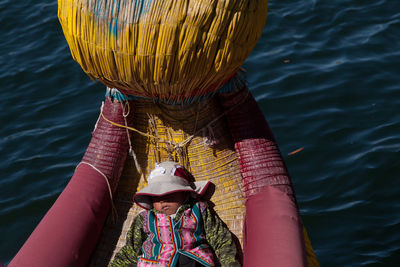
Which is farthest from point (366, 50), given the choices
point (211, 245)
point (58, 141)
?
point (211, 245)

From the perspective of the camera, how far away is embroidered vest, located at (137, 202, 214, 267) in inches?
104

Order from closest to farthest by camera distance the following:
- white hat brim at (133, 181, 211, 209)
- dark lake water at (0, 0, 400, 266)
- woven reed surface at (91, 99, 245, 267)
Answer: white hat brim at (133, 181, 211, 209) → woven reed surface at (91, 99, 245, 267) → dark lake water at (0, 0, 400, 266)

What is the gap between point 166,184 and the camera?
2664 mm

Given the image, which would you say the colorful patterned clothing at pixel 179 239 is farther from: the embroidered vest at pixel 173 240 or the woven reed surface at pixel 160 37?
the woven reed surface at pixel 160 37

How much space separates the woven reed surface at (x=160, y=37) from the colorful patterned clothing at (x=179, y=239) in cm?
75

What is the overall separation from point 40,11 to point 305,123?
3.70 m

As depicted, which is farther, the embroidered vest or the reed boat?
the embroidered vest

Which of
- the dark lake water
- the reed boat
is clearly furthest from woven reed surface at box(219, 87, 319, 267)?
the dark lake water

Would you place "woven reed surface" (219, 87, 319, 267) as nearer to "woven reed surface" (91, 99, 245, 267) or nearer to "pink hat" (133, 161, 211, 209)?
"woven reed surface" (91, 99, 245, 267)

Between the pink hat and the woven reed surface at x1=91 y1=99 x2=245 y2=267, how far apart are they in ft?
0.27

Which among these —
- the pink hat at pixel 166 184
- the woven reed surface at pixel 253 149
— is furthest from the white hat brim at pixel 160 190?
the woven reed surface at pixel 253 149

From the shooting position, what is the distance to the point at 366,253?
3.66 meters

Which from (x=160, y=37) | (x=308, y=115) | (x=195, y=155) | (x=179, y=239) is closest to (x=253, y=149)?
(x=195, y=155)

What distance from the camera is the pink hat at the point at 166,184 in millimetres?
2654
